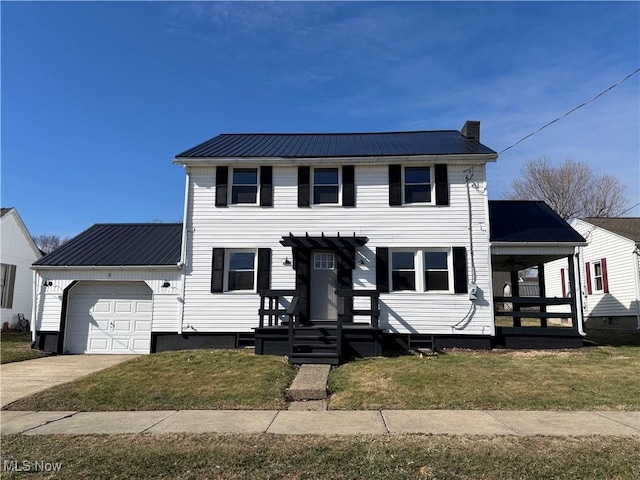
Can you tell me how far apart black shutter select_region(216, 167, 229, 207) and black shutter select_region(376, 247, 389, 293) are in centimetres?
484

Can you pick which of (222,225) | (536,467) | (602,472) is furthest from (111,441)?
(222,225)

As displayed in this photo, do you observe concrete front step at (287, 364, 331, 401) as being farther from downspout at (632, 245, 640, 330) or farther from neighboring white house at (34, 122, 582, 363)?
downspout at (632, 245, 640, 330)

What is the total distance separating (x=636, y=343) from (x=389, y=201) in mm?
8785

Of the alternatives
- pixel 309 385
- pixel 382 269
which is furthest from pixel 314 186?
pixel 309 385

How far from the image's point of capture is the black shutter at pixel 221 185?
12.9m

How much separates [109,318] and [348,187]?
27.3 feet

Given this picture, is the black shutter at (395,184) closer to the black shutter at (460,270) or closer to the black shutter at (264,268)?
the black shutter at (460,270)

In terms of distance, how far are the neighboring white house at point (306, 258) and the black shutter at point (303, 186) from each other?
4 centimetres

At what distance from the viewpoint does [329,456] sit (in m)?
4.55

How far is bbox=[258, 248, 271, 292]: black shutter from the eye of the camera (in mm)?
12359

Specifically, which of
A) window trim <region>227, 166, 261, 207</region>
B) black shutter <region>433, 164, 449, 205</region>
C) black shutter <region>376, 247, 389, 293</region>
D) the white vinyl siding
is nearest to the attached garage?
the white vinyl siding

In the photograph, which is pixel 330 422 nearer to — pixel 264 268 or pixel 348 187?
pixel 264 268

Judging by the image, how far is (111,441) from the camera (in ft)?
17.0

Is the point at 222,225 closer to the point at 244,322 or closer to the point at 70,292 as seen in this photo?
the point at 244,322
